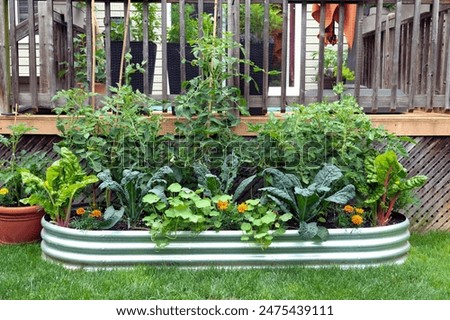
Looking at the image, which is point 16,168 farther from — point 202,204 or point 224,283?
point 224,283

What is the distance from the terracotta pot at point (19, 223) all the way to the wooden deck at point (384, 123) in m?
0.65

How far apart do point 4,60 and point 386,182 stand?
2875mm

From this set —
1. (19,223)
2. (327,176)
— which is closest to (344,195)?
(327,176)

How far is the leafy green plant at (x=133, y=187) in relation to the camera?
3.27 metres

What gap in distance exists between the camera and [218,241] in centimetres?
311

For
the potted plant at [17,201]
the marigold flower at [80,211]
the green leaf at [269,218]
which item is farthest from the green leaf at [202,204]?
the potted plant at [17,201]

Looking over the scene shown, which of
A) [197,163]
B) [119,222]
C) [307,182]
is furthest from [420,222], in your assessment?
[119,222]

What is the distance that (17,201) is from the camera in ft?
12.4

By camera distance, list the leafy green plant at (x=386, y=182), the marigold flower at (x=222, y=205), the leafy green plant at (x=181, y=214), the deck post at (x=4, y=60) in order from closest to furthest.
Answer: the leafy green plant at (x=181, y=214)
the marigold flower at (x=222, y=205)
the leafy green plant at (x=386, y=182)
the deck post at (x=4, y=60)

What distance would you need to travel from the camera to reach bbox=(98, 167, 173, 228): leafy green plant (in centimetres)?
327

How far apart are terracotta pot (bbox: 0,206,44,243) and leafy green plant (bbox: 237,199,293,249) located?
1.48 m

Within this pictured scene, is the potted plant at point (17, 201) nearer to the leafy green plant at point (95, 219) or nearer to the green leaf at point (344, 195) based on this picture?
the leafy green plant at point (95, 219)

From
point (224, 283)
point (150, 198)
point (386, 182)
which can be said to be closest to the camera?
point (224, 283)

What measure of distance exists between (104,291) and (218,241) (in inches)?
28.3
